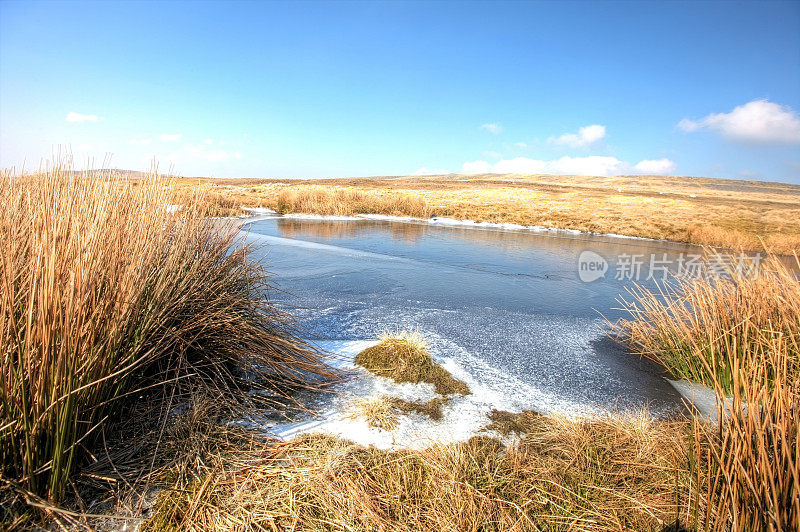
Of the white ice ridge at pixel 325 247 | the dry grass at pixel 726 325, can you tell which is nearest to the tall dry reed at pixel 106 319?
the dry grass at pixel 726 325

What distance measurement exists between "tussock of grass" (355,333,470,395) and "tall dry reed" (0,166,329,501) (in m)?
0.56

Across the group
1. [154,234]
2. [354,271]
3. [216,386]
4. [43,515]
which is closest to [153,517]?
[43,515]

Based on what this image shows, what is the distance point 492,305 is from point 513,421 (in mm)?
3699

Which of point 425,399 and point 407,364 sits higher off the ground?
point 407,364

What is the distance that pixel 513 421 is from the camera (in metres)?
3.06

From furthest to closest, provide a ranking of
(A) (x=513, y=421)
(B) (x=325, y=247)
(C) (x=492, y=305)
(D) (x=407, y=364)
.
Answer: (B) (x=325, y=247) < (C) (x=492, y=305) < (D) (x=407, y=364) < (A) (x=513, y=421)

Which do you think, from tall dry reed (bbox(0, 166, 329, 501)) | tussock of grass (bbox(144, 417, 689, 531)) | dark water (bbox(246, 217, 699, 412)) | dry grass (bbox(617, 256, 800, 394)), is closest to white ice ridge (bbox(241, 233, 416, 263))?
dark water (bbox(246, 217, 699, 412))

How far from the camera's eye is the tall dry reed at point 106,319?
1.66 m

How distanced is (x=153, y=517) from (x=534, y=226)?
20.0 metres

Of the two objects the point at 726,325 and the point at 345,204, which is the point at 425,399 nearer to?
the point at 726,325

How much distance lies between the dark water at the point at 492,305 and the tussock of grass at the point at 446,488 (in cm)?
89

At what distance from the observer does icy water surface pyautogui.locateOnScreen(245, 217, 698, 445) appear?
3.69 metres

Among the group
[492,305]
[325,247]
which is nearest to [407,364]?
[492,305]

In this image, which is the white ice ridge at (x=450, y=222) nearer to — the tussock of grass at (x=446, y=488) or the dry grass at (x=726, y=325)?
the dry grass at (x=726, y=325)
